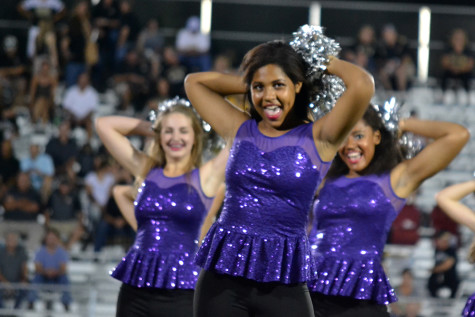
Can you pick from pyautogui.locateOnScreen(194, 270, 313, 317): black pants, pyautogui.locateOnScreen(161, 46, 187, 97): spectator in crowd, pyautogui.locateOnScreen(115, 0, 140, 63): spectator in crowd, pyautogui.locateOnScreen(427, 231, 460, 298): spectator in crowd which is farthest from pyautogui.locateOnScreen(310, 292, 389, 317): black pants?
pyautogui.locateOnScreen(115, 0, 140, 63): spectator in crowd

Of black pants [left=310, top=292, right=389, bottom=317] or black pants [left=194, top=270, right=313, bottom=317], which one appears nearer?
black pants [left=194, top=270, right=313, bottom=317]

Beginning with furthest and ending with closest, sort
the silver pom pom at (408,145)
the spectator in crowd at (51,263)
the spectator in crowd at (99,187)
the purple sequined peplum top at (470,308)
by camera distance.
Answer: the spectator in crowd at (99,187), the spectator in crowd at (51,263), the silver pom pom at (408,145), the purple sequined peplum top at (470,308)

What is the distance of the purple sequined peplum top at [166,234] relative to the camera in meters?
4.00

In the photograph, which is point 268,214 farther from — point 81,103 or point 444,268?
point 81,103

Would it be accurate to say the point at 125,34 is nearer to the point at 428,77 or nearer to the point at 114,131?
the point at 428,77

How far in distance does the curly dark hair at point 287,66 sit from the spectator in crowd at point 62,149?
6614 mm

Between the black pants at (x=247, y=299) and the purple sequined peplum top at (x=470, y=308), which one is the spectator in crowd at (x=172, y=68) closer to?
the purple sequined peplum top at (x=470, y=308)

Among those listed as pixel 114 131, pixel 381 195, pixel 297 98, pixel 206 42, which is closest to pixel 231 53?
pixel 206 42

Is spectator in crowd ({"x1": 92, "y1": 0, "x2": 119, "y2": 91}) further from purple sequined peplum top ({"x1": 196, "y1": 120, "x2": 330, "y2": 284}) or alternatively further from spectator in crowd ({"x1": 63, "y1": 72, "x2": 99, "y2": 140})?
purple sequined peplum top ({"x1": 196, "y1": 120, "x2": 330, "y2": 284})

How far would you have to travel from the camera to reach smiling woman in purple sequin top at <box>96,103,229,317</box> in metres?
3.96

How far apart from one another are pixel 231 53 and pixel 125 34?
4.28ft

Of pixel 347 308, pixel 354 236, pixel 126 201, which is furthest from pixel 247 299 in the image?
pixel 126 201

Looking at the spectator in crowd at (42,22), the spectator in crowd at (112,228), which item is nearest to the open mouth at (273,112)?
the spectator in crowd at (112,228)

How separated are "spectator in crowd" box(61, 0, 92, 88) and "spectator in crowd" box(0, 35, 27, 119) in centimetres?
55
